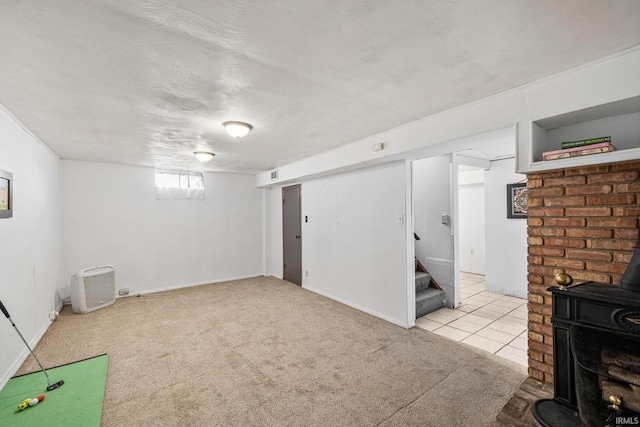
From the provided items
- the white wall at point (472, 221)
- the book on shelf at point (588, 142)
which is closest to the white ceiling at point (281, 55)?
the book on shelf at point (588, 142)

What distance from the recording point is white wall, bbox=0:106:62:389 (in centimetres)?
257

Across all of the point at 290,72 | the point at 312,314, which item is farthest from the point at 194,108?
the point at 312,314

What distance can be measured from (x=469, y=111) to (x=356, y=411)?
2.59 meters

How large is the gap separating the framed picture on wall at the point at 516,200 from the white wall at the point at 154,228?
4.96m

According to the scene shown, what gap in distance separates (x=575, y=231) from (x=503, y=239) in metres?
2.91

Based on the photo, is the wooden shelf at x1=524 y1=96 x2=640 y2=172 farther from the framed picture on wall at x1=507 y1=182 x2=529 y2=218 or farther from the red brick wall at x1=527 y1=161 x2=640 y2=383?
the framed picture on wall at x1=507 y1=182 x2=529 y2=218

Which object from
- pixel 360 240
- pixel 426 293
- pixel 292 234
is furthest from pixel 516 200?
pixel 292 234

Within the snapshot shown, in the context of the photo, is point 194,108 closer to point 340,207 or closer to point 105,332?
point 340,207

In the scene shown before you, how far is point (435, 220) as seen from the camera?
15.0 feet

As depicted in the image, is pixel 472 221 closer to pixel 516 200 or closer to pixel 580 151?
Answer: pixel 516 200

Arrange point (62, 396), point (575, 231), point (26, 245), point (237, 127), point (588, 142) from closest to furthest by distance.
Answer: point (588, 142) < point (575, 231) < point (62, 396) < point (237, 127) < point (26, 245)

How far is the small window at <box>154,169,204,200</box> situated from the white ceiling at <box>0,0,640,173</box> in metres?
2.58

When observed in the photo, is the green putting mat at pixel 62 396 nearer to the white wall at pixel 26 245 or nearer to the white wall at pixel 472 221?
the white wall at pixel 26 245

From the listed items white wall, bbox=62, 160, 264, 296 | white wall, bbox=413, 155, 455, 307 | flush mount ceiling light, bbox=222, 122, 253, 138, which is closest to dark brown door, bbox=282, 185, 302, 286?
white wall, bbox=62, 160, 264, 296
